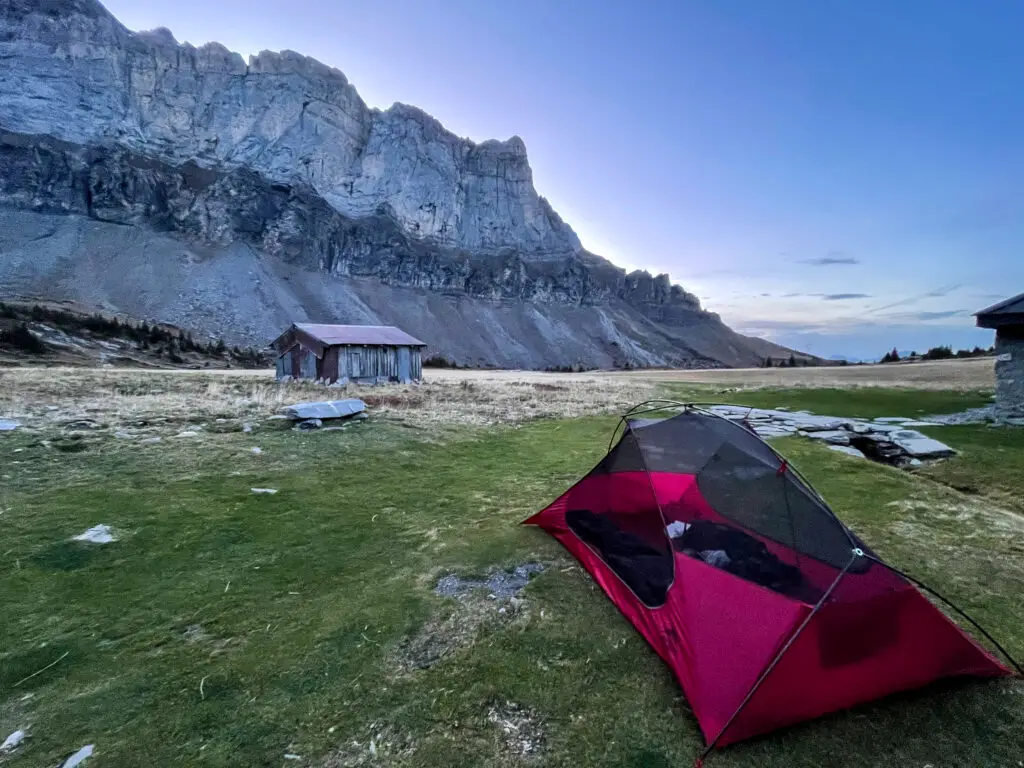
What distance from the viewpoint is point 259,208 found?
297 ft

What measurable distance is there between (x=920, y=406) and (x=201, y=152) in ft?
375

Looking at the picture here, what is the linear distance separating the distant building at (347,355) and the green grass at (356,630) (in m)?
21.1

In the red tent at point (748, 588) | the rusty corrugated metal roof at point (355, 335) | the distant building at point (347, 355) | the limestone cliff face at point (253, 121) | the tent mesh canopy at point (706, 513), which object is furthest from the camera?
the limestone cliff face at point (253, 121)

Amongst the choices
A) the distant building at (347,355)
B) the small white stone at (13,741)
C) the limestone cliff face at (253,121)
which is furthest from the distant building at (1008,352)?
the limestone cliff face at (253,121)

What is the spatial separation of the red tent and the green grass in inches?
8.0

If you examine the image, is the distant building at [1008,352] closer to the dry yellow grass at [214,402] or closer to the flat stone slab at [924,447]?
the flat stone slab at [924,447]

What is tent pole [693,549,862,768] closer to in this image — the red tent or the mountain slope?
the red tent

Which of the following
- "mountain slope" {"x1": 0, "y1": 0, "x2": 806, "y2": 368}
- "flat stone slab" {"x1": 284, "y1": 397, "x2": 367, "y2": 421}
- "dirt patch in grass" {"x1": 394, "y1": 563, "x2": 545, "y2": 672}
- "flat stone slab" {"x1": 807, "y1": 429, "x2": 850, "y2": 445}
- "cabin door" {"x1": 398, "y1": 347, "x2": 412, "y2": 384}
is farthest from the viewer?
"mountain slope" {"x1": 0, "y1": 0, "x2": 806, "y2": 368}

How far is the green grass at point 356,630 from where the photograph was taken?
3219 millimetres

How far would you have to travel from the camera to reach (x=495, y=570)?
566cm

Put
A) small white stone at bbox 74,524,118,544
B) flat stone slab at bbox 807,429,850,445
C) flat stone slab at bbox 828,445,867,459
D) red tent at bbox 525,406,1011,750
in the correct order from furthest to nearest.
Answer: flat stone slab at bbox 807,429,850,445 < flat stone slab at bbox 828,445,867,459 < small white stone at bbox 74,524,118,544 < red tent at bbox 525,406,1011,750

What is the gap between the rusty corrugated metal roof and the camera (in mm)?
30047

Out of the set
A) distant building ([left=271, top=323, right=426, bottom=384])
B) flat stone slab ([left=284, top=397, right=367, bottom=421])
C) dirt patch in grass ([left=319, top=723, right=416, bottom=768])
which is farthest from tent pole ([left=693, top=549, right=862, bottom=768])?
distant building ([left=271, top=323, right=426, bottom=384])

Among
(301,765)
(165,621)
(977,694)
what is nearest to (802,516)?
(977,694)
